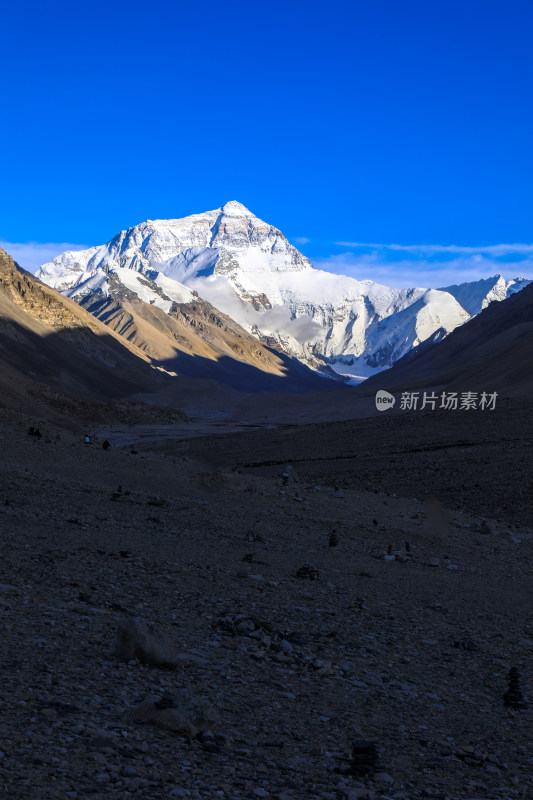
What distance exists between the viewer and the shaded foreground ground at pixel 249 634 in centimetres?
494

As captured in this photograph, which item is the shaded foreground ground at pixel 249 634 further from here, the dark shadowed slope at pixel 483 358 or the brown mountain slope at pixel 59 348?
the brown mountain slope at pixel 59 348

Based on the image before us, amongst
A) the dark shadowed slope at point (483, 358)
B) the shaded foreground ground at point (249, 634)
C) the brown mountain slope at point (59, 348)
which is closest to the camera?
the shaded foreground ground at point (249, 634)

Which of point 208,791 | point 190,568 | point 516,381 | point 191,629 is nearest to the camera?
point 208,791

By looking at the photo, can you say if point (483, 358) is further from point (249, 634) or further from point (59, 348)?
point (249, 634)

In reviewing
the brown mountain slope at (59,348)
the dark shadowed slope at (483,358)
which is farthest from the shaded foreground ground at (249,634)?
the brown mountain slope at (59,348)

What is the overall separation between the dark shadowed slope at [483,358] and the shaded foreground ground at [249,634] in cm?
4110

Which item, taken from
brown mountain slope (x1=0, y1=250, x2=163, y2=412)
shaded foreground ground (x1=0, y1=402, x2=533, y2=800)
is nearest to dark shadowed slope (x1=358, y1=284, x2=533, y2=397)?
brown mountain slope (x1=0, y1=250, x2=163, y2=412)

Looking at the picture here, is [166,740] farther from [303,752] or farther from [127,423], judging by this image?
[127,423]

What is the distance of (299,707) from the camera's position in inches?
247

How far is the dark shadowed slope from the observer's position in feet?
259

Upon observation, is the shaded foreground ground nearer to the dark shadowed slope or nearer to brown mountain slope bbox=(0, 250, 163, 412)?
the dark shadowed slope

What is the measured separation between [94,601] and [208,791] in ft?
13.1

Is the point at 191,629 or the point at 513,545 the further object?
the point at 513,545

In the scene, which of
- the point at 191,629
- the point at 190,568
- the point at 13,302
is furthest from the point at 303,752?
the point at 13,302
